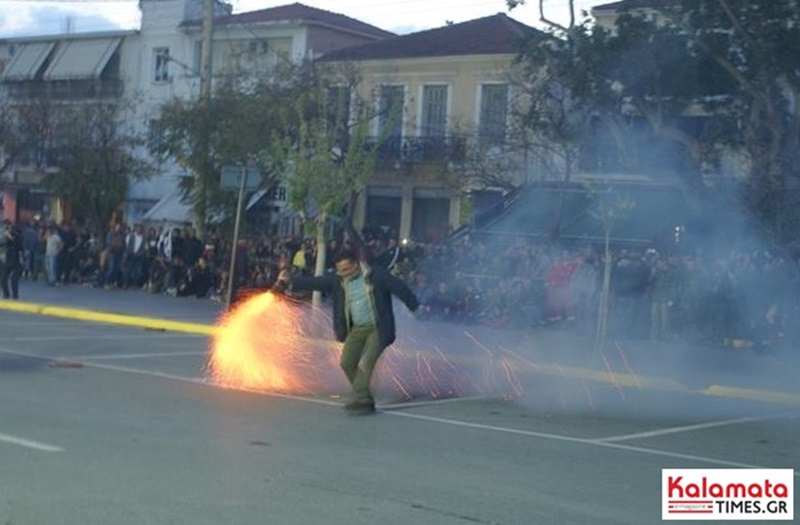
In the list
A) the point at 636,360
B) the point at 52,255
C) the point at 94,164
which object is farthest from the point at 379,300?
the point at 94,164

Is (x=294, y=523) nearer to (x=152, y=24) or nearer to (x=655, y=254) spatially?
(x=655, y=254)

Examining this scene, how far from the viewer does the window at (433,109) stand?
128 ft

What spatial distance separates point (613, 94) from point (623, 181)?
2552 millimetres

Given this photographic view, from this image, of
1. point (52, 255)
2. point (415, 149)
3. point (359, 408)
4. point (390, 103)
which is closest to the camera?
point (359, 408)

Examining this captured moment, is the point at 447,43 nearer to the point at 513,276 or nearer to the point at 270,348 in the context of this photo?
the point at 513,276

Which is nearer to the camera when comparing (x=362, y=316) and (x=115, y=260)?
(x=362, y=316)

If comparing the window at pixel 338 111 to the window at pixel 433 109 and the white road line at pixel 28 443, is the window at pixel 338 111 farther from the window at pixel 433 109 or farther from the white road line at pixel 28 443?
the white road line at pixel 28 443

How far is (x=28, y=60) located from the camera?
172 feet

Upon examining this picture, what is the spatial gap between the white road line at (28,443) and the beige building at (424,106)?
26.4m

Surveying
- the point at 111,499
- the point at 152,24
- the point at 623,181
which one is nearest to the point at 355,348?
the point at 111,499

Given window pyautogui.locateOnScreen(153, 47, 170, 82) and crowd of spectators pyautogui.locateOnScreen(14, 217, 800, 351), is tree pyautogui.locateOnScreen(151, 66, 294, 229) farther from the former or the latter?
window pyautogui.locateOnScreen(153, 47, 170, 82)

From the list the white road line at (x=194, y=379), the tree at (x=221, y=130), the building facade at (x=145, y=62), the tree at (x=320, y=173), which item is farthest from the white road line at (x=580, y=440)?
the building facade at (x=145, y=62)

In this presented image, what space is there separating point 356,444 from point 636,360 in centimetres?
838

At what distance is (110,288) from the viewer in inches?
1256
